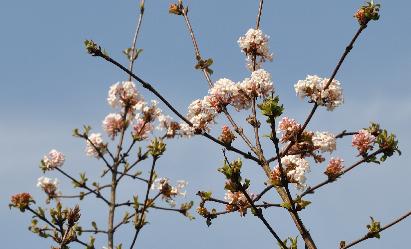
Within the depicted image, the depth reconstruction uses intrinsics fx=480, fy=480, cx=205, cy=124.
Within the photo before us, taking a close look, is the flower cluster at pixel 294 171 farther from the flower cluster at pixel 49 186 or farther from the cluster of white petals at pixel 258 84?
the flower cluster at pixel 49 186

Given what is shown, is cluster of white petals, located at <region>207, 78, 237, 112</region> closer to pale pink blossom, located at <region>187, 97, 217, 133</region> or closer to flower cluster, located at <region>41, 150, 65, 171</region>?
pale pink blossom, located at <region>187, 97, 217, 133</region>

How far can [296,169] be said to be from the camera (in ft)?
15.0

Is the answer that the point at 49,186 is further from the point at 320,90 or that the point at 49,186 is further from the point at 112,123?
the point at 320,90

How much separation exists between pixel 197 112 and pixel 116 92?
286 cm

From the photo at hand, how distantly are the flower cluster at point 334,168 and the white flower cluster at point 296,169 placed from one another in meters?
0.21

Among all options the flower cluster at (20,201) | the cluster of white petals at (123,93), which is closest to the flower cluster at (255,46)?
the cluster of white petals at (123,93)

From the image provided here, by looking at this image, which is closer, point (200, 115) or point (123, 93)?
point (200, 115)

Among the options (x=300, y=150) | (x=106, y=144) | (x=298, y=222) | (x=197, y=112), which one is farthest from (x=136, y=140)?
(x=298, y=222)

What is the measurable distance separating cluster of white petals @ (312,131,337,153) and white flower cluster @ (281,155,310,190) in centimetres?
27

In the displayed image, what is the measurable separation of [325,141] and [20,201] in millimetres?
5504

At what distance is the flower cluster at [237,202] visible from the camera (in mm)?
4930

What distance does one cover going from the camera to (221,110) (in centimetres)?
545

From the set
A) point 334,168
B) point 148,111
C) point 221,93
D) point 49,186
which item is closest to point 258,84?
point 221,93

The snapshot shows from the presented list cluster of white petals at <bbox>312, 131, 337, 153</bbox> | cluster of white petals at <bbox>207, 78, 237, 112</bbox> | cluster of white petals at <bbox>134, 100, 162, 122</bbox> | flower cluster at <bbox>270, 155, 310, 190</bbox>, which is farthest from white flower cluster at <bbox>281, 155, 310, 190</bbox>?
cluster of white petals at <bbox>134, 100, 162, 122</bbox>
